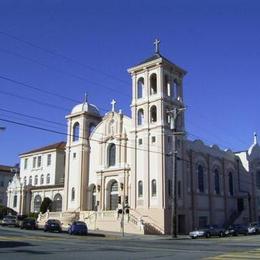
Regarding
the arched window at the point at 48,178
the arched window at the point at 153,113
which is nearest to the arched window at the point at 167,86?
the arched window at the point at 153,113

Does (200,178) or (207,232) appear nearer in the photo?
(207,232)

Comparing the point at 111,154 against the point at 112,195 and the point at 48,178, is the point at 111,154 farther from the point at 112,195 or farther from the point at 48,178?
the point at 48,178

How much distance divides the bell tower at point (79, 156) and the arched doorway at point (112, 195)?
14.7 feet

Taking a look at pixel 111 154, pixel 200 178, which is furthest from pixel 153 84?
pixel 200 178

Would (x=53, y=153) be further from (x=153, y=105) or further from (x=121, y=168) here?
(x=153, y=105)

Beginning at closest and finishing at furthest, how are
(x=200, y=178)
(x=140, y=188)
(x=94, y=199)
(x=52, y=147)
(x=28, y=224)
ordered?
1. (x=28, y=224)
2. (x=140, y=188)
3. (x=200, y=178)
4. (x=94, y=199)
5. (x=52, y=147)

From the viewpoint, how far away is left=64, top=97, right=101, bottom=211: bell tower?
205 feet

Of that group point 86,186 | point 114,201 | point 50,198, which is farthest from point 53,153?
point 114,201

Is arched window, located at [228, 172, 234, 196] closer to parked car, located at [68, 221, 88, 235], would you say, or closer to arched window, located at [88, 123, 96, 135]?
arched window, located at [88, 123, 96, 135]

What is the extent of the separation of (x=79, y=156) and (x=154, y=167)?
1467 centimetres

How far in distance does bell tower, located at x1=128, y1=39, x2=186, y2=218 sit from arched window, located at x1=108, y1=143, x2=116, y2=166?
499 centimetres

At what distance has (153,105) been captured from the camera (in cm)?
5553

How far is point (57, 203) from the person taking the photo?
69.9 metres

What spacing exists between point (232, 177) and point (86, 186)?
71.4ft
